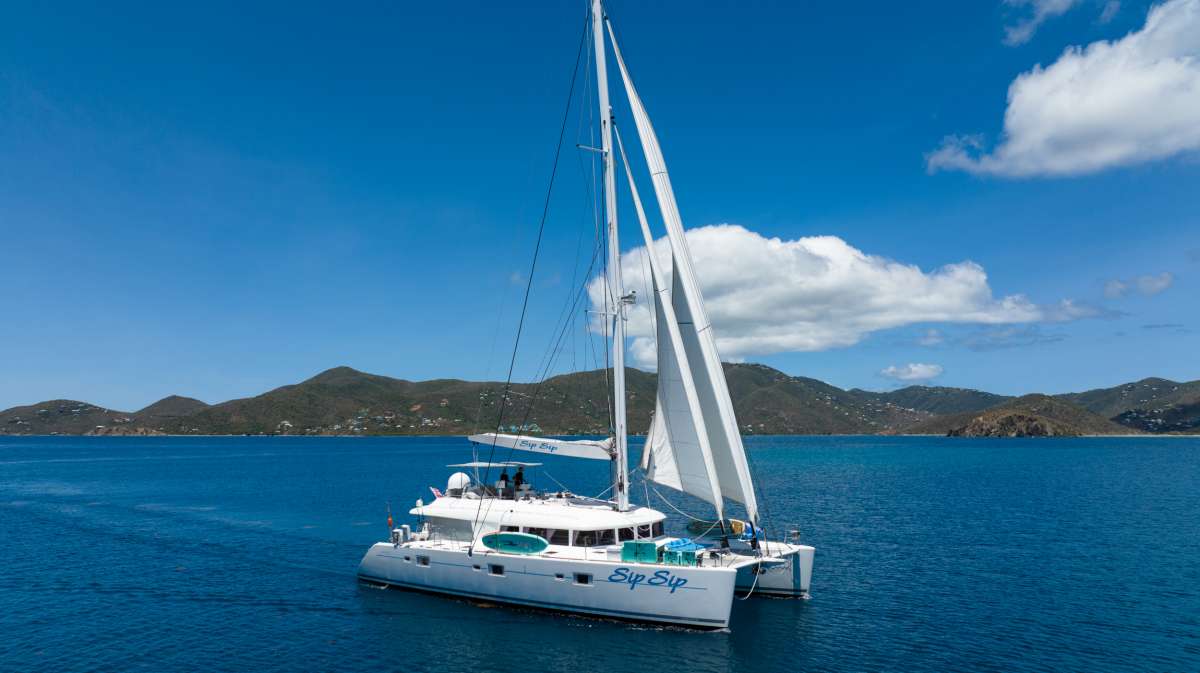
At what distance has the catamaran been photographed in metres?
23.4

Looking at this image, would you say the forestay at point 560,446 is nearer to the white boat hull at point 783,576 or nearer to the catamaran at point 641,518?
the catamaran at point 641,518

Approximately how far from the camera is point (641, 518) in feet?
85.0

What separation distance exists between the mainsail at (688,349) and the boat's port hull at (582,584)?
155 inches

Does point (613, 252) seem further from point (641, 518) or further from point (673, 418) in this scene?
point (641, 518)

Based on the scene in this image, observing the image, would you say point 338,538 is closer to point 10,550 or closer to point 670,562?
point 10,550

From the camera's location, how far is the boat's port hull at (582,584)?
2223 cm

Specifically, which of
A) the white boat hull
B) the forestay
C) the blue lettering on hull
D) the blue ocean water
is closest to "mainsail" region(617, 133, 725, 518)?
the forestay

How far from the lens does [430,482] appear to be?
83688 millimetres

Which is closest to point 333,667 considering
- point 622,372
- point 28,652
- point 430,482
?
point 28,652

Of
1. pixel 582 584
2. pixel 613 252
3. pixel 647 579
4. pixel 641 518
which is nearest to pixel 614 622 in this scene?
pixel 582 584

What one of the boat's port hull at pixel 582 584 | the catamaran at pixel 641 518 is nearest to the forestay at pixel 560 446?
the catamaran at pixel 641 518

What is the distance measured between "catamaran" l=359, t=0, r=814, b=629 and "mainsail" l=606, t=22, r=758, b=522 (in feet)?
0.15

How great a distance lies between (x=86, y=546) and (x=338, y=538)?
14.4m

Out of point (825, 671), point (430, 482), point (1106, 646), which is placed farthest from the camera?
point (430, 482)
